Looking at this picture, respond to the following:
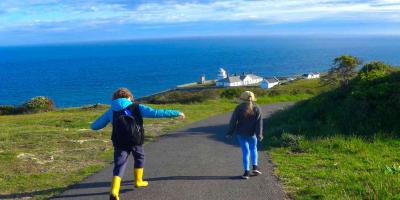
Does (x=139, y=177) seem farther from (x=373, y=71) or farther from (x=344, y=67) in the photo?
(x=344, y=67)

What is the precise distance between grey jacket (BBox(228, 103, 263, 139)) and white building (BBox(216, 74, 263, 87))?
96.4 meters

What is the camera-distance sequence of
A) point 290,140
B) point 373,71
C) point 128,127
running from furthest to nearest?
point 373,71
point 290,140
point 128,127

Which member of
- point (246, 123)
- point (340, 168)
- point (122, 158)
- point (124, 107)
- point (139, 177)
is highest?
point (124, 107)

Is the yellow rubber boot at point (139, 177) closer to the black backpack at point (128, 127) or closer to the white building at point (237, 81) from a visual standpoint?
the black backpack at point (128, 127)

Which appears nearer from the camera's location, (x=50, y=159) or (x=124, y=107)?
(x=124, y=107)

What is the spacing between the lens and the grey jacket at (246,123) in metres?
8.74

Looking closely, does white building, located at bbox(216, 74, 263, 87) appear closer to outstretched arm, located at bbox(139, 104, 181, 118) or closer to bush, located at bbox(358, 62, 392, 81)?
bush, located at bbox(358, 62, 392, 81)

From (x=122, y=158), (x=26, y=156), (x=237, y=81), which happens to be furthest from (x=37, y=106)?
(x=237, y=81)

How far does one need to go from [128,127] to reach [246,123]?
2322mm

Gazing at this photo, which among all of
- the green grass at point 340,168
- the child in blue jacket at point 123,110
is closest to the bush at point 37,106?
the green grass at point 340,168

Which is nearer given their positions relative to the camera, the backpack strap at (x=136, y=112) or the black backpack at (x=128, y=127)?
the black backpack at (x=128, y=127)

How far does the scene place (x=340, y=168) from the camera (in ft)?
29.3

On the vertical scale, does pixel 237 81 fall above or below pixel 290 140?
below

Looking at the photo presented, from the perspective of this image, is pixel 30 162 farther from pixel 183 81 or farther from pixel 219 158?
pixel 183 81
